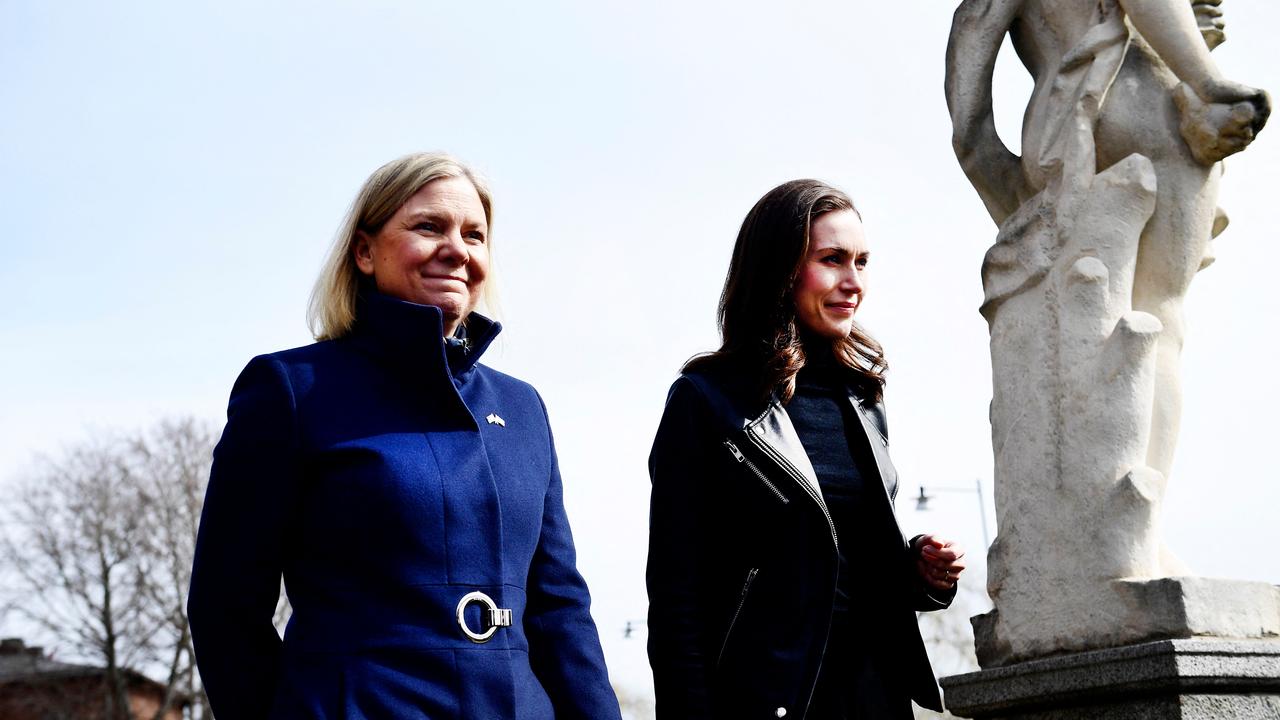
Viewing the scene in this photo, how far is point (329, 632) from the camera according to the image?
2432mm

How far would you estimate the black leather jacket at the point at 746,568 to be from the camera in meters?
3.12

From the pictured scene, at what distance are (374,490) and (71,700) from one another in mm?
37751

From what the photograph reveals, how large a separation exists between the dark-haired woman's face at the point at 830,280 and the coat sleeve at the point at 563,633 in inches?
38.2

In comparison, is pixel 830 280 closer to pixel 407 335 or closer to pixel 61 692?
pixel 407 335

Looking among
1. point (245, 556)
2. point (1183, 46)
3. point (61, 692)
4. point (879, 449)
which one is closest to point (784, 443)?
point (879, 449)

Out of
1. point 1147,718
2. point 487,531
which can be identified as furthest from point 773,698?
point 1147,718

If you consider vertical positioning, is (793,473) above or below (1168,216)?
below

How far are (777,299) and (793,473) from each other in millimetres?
519

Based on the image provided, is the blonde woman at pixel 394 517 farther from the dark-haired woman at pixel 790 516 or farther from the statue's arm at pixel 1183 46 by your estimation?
the statue's arm at pixel 1183 46

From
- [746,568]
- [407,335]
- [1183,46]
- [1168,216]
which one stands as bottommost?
[746,568]

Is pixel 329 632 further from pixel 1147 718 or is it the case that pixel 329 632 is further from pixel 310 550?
pixel 1147 718

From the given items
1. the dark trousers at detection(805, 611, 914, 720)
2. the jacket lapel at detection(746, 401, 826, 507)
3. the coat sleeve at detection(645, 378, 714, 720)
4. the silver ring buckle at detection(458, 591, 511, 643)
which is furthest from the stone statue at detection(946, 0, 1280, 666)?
the silver ring buckle at detection(458, 591, 511, 643)

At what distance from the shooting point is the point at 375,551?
2490 millimetres

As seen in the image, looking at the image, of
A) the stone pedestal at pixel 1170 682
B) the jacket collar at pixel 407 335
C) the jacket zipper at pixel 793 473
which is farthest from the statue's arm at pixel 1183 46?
the jacket collar at pixel 407 335
